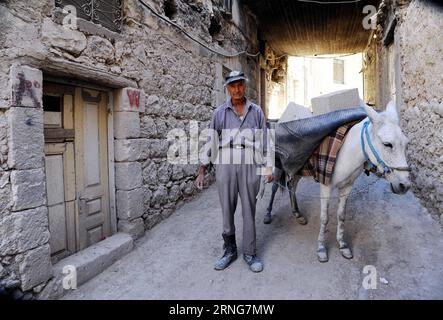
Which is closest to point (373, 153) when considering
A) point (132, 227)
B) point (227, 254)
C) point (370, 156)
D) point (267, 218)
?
point (370, 156)

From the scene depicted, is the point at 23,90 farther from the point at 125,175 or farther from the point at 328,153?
the point at 328,153

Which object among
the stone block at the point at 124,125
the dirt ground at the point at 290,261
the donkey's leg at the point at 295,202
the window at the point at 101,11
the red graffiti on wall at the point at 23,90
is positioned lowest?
the dirt ground at the point at 290,261

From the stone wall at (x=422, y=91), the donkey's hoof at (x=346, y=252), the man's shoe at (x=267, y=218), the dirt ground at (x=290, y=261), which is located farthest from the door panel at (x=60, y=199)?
the stone wall at (x=422, y=91)

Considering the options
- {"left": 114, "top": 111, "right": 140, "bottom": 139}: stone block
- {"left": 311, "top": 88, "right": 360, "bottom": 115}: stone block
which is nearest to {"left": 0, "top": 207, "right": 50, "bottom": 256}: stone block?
{"left": 114, "top": 111, "right": 140, "bottom": 139}: stone block

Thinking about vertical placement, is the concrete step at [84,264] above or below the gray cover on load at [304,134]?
below

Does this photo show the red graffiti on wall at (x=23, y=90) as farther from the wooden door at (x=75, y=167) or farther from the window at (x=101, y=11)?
the window at (x=101, y=11)

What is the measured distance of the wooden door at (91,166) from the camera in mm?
3299

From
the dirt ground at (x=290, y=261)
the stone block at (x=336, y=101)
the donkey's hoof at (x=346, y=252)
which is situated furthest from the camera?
the stone block at (x=336, y=101)

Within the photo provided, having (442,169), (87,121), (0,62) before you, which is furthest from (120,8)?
(442,169)

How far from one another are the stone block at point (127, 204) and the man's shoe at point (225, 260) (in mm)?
1230

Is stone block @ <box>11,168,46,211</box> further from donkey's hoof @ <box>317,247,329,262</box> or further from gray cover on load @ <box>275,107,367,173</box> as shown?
donkey's hoof @ <box>317,247,329,262</box>

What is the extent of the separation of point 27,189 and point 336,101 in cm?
332

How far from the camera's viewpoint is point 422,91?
407 cm

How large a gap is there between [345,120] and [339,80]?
21.5 meters
